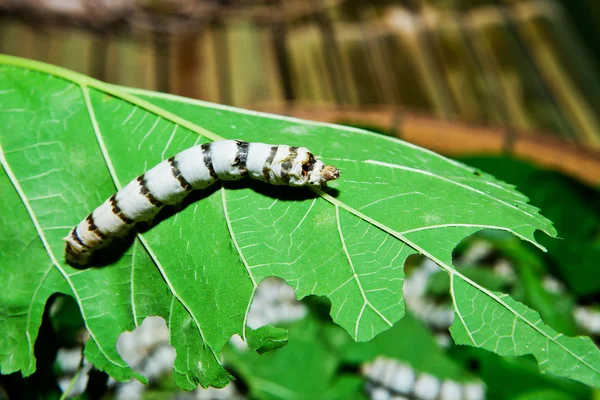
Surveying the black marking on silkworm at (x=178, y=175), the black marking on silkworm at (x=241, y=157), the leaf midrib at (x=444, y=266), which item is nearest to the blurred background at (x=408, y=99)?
the black marking on silkworm at (x=178, y=175)

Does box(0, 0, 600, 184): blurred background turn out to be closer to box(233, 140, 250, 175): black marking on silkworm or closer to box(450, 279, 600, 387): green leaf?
box(233, 140, 250, 175): black marking on silkworm

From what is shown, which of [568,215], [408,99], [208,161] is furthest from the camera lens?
[408,99]

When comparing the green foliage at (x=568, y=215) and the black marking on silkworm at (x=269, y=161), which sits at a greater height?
the black marking on silkworm at (x=269, y=161)

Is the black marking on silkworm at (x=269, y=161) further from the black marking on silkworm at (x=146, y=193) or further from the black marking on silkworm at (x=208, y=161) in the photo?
the black marking on silkworm at (x=146, y=193)

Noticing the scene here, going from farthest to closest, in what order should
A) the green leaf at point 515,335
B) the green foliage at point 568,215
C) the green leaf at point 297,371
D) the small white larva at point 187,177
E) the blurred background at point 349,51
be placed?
the blurred background at point 349,51 → the green foliage at point 568,215 → the green leaf at point 297,371 → the small white larva at point 187,177 → the green leaf at point 515,335

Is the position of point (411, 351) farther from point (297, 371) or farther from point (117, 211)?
point (117, 211)

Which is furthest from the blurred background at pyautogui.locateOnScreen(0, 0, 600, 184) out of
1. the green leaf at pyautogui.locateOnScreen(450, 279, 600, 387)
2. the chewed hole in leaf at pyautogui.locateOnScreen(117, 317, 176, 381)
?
the green leaf at pyautogui.locateOnScreen(450, 279, 600, 387)

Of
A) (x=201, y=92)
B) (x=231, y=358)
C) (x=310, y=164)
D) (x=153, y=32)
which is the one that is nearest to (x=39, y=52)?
(x=153, y=32)

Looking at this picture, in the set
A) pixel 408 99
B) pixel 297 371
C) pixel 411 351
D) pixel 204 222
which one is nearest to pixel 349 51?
pixel 408 99
